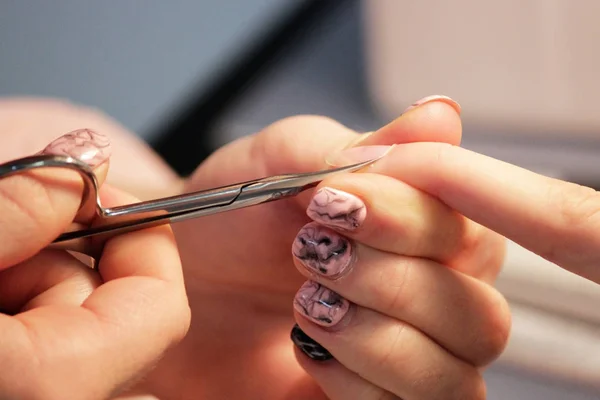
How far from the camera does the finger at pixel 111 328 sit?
360 millimetres

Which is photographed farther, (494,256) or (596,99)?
(596,99)

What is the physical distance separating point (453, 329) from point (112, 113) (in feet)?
3.99

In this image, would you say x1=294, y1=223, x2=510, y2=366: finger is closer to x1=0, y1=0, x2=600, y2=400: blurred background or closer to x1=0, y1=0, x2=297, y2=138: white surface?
x1=0, y1=0, x2=600, y2=400: blurred background

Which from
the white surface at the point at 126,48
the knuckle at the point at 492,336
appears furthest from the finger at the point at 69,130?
the knuckle at the point at 492,336

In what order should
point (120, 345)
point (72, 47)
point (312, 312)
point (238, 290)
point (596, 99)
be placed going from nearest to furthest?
point (120, 345) < point (312, 312) < point (238, 290) < point (596, 99) < point (72, 47)

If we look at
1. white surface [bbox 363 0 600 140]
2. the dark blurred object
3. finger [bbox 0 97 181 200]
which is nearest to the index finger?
finger [bbox 0 97 181 200]

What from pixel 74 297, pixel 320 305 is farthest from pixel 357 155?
pixel 74 297

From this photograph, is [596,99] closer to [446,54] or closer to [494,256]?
[446,54]

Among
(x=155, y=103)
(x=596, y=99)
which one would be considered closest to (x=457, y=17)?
(x=596, y=99)

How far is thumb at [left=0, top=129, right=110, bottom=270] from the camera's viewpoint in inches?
15.4

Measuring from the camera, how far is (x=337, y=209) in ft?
1.57

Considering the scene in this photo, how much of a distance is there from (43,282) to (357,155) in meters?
0.28

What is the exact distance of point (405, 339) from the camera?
0.54 m

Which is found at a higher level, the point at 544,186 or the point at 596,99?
the point at 544,186
